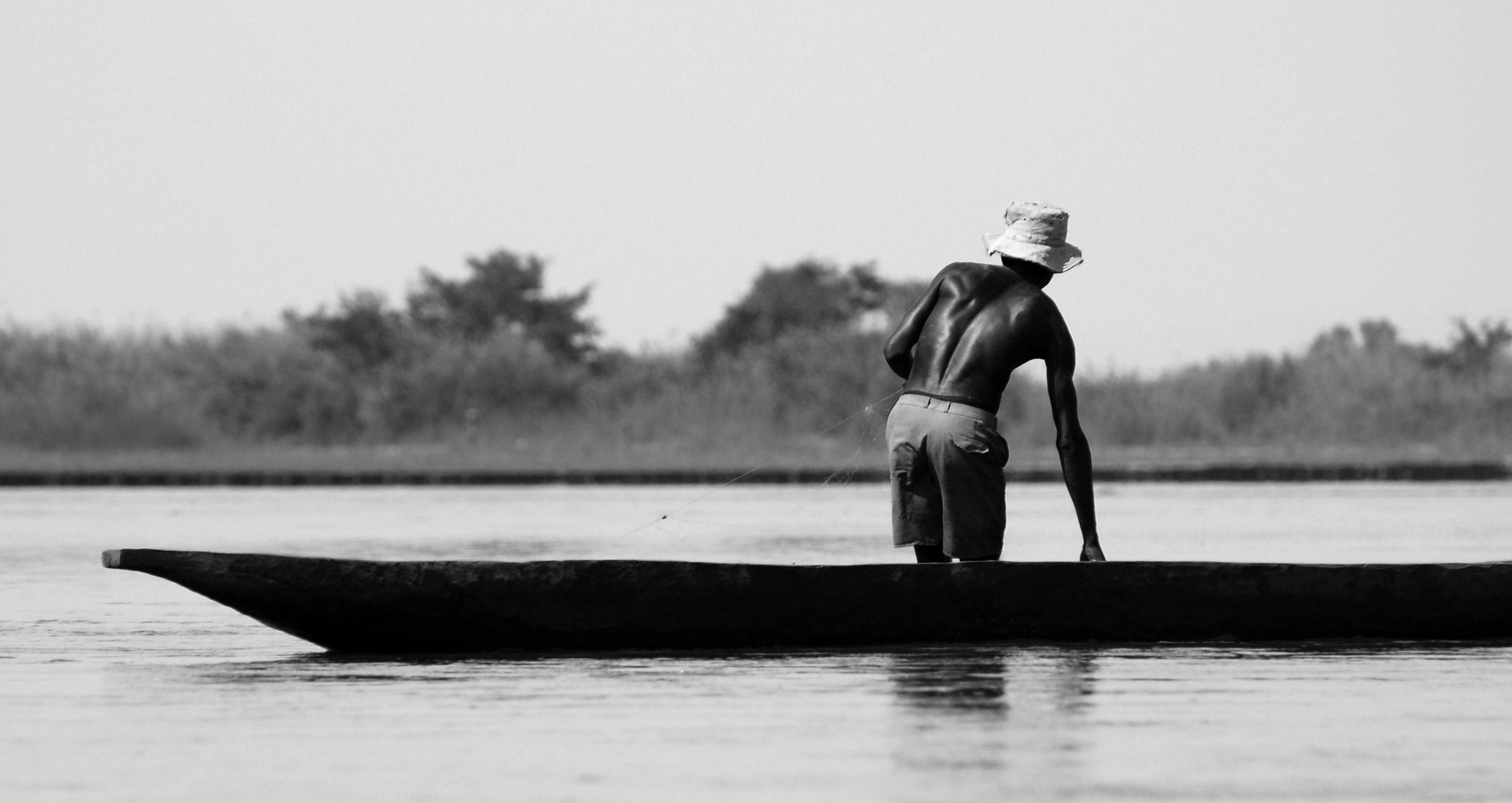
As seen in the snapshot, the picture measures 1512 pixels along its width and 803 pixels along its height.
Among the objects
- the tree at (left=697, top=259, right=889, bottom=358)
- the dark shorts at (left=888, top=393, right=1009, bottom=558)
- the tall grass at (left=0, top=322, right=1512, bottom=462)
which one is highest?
the tree at (left=697, top=259, right=889, bottom=358)

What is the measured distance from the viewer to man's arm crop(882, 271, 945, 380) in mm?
8102

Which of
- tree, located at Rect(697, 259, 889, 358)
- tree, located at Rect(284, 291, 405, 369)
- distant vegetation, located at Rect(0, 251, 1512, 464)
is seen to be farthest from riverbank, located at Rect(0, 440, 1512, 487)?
tree, located at Rect(697, 259, 889, 358)

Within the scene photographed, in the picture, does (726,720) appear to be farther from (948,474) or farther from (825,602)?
(948,474)

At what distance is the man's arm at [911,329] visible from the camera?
319 inches

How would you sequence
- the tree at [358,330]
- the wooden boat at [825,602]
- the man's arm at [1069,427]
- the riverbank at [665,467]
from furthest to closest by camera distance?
the tree at [358,330]
the riverbank at [665,467]
the man's arm at [1069,427]
the wooden boat at [825,602]

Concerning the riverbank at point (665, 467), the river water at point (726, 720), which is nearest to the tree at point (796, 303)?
the riverbank at point (665, 467)

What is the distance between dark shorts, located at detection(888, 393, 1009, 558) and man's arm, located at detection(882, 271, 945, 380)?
14cm

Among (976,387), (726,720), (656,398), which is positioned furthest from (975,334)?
(656,398)

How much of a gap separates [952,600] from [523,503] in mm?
14700

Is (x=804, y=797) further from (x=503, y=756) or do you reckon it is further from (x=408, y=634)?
(x=408, y=634)

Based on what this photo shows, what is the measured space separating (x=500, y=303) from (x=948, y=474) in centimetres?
4008

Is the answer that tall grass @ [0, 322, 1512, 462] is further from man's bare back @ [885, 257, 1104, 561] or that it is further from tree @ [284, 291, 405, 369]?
man's bare back @ [885, 257, 1104, 561]

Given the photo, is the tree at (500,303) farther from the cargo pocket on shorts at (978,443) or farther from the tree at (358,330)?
the cargo pocket on shorts at (978,443)

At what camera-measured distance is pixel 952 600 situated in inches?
313
